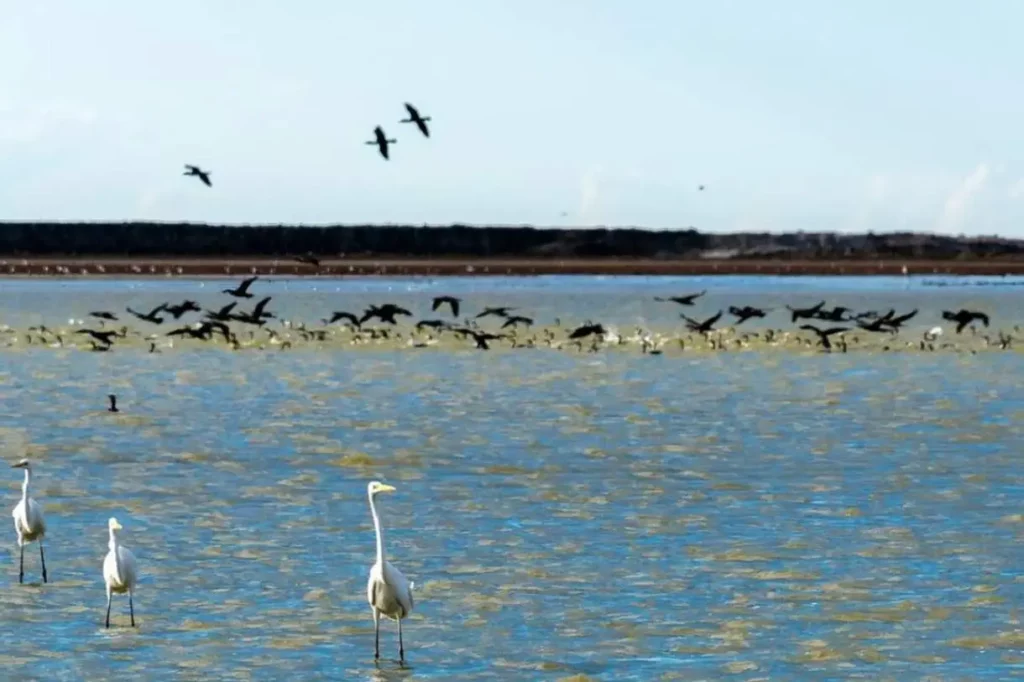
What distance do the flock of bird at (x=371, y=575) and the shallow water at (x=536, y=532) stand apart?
17 centimetres

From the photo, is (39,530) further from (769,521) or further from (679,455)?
(679,455)

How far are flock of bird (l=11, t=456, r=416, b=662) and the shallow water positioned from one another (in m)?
0.17

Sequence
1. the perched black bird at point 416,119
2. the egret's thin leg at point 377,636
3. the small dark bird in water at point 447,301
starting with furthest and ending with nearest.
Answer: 1. the small dark bird in water at point 447,301
2. the perched black bird at point 416,119
3. the egret's thin leg at point 377,636

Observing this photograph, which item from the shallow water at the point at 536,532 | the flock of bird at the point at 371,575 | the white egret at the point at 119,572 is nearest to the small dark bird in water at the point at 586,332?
the shallow water at the point at 536,532

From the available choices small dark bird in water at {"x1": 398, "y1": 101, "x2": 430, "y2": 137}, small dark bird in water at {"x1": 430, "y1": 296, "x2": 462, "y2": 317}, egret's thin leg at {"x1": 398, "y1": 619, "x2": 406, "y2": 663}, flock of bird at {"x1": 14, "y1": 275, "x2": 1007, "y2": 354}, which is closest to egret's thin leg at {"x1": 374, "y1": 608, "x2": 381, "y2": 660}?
egret's thin leg at {"x1": 398, "y1": 619, "x2": 406, "y2": 663}

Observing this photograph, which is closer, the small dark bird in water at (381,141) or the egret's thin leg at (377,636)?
the egret's thin leg at (377,636)

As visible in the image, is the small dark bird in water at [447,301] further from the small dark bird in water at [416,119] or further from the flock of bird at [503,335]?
the small dark bird in water at [416,119]

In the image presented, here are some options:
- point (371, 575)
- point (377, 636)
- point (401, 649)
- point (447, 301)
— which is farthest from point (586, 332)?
point (371, 575)

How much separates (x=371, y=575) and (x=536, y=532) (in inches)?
201

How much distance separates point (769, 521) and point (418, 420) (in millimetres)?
11264

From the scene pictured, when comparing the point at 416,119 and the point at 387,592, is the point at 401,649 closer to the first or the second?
the point at 387,592

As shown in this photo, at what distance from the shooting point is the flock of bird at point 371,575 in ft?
42.8

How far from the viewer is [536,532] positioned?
18.0 meters

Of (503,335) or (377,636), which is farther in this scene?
(503,335)
